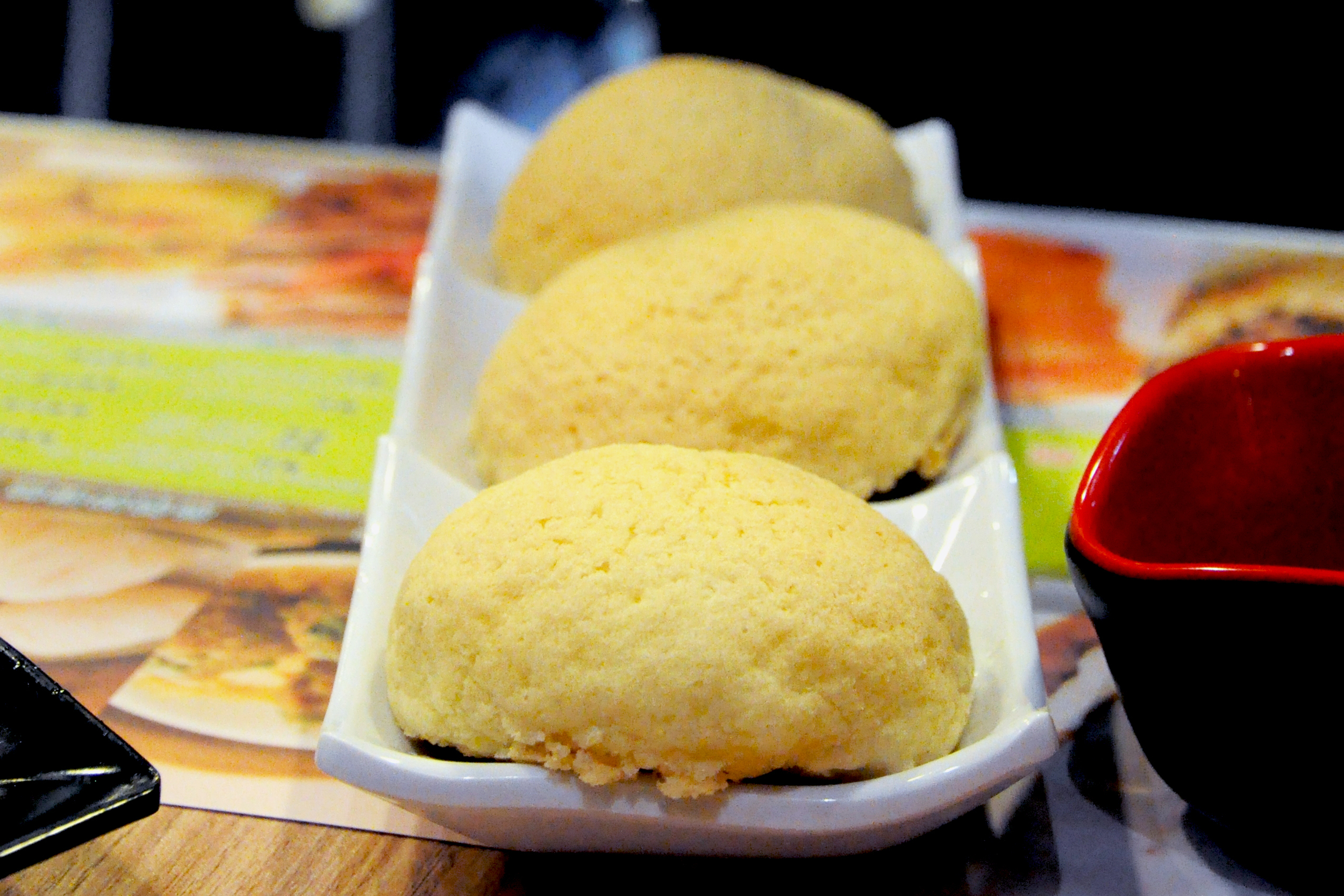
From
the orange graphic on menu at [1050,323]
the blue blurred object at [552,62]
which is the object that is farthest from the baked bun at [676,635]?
the blue blurred object at [552,62]

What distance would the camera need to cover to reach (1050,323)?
1310 millimetres

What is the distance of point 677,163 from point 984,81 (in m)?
1.27

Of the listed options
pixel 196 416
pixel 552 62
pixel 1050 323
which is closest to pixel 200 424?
pixel 196 416

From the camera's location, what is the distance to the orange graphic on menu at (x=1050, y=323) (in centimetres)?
122

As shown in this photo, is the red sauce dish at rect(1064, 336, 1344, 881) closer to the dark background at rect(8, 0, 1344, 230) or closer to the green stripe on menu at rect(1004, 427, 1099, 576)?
the green stripe on menu at rect(1004, 427, 1099, 576)

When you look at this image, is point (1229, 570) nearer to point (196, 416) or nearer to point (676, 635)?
point (676, 635)

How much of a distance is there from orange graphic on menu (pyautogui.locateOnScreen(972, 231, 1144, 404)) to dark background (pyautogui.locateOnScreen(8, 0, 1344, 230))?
724 millimetres

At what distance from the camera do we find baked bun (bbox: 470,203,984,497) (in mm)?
887

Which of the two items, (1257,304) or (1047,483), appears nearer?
(1047,483)

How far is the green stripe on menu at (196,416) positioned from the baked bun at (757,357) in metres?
0.19

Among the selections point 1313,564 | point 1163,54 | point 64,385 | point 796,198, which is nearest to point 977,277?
point 796,198

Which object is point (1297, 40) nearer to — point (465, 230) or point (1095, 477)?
point (465, 230)

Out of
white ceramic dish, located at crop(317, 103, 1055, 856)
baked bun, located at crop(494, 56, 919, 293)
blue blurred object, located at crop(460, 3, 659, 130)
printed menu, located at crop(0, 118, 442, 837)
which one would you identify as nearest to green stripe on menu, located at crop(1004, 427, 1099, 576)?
white ceramic dish, located at crop(317, 103, 1055, 856)

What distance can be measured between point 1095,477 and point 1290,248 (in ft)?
2.62
